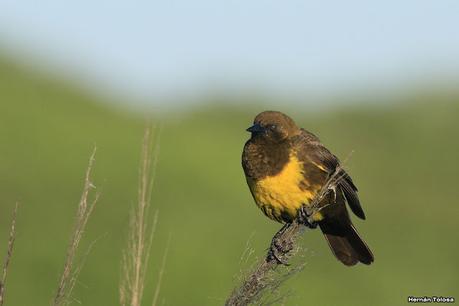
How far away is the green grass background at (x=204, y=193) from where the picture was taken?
11.6 m

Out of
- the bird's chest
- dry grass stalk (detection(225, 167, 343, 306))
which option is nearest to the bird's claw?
dry grass stalk (detection(225, 167, 343, 306))

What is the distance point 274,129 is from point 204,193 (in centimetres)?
807

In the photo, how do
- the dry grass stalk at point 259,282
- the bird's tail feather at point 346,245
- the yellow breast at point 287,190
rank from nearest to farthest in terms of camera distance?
the dry grass stalk at point 259,282
the yellow breast at point 287,190
the bird's tail feather at point 346,245

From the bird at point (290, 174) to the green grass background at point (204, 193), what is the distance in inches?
131

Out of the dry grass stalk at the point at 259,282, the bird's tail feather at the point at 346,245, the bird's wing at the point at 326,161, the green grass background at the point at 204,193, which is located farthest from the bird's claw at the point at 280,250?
the green grass background at the point at 204,193

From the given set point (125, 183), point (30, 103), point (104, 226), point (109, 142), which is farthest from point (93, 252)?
point (30, 103)

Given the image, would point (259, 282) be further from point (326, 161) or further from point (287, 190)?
point (326, 161)

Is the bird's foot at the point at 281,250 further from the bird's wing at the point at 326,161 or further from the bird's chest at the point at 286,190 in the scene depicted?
the bird's wing at the point at 326,161

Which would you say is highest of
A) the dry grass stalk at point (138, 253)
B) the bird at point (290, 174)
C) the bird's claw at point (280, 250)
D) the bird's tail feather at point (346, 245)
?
the bird at point (290, 174)

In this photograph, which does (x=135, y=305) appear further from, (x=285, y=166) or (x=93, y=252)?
(x=93, y=252)

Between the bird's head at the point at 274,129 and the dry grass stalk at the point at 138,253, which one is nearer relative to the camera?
the dry grass stalk at the point at 138,253

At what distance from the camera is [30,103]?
53.9 ft

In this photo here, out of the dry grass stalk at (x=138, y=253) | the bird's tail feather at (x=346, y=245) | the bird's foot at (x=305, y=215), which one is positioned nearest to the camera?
the dry grass stalk at (x=138, y=253)

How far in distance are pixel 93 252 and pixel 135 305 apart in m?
7.45
